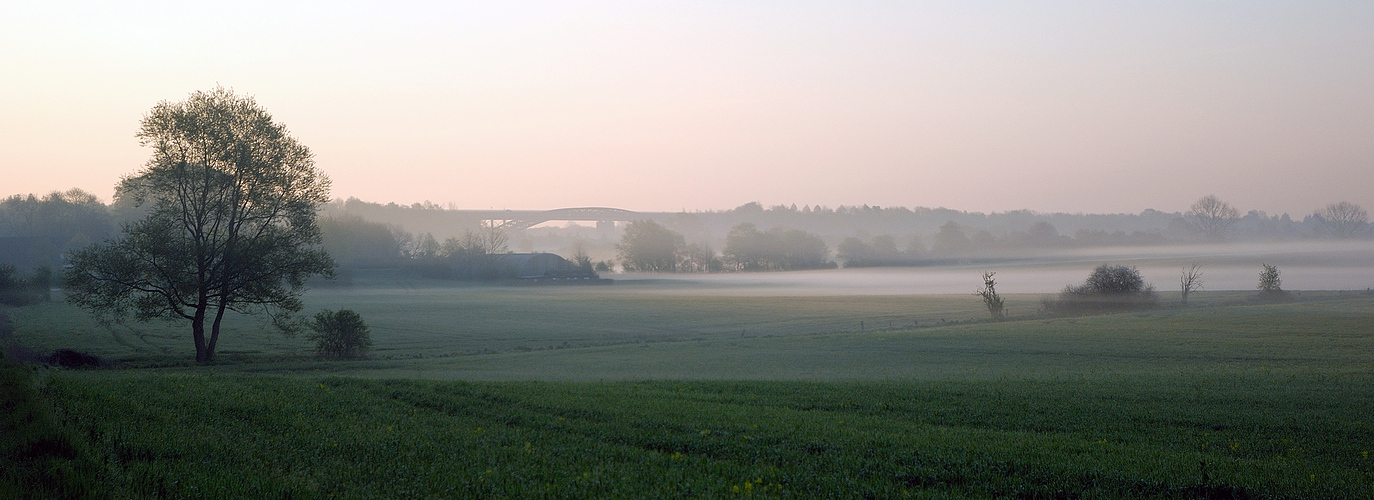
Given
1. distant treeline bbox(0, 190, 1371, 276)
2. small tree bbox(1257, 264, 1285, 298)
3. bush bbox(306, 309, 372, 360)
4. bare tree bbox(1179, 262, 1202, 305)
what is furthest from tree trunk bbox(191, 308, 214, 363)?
small tree bbox(1257, 264, 1285, 298)

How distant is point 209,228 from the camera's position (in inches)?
1382

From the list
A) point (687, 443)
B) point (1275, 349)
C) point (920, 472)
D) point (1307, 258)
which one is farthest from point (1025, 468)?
point (1307, 258)

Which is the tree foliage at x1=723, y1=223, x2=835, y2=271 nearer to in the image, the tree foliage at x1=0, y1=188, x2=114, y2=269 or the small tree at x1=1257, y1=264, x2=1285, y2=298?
the small tree at x1=1257, y1=264, x2=1285, y2=298

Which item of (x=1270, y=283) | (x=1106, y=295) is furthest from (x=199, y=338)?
(x=1270, y=283)

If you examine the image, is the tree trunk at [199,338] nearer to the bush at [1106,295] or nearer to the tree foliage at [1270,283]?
the bush at [1106,295]

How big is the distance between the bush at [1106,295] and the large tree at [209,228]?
54.9 metres

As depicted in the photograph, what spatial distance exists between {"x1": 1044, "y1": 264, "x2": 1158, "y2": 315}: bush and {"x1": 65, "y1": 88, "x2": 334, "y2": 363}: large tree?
5491 cm

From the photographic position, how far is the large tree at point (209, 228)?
3247cm

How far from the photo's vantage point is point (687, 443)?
11.6 meters

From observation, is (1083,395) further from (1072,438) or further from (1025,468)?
Answer: (1025,468)

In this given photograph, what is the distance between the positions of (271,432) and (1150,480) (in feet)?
39.3

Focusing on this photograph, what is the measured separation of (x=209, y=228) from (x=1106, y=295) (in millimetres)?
64566

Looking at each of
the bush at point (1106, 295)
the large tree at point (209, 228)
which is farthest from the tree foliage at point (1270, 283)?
the large tree at point (209, 228)

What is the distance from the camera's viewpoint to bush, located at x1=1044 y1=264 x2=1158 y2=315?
202 feet
